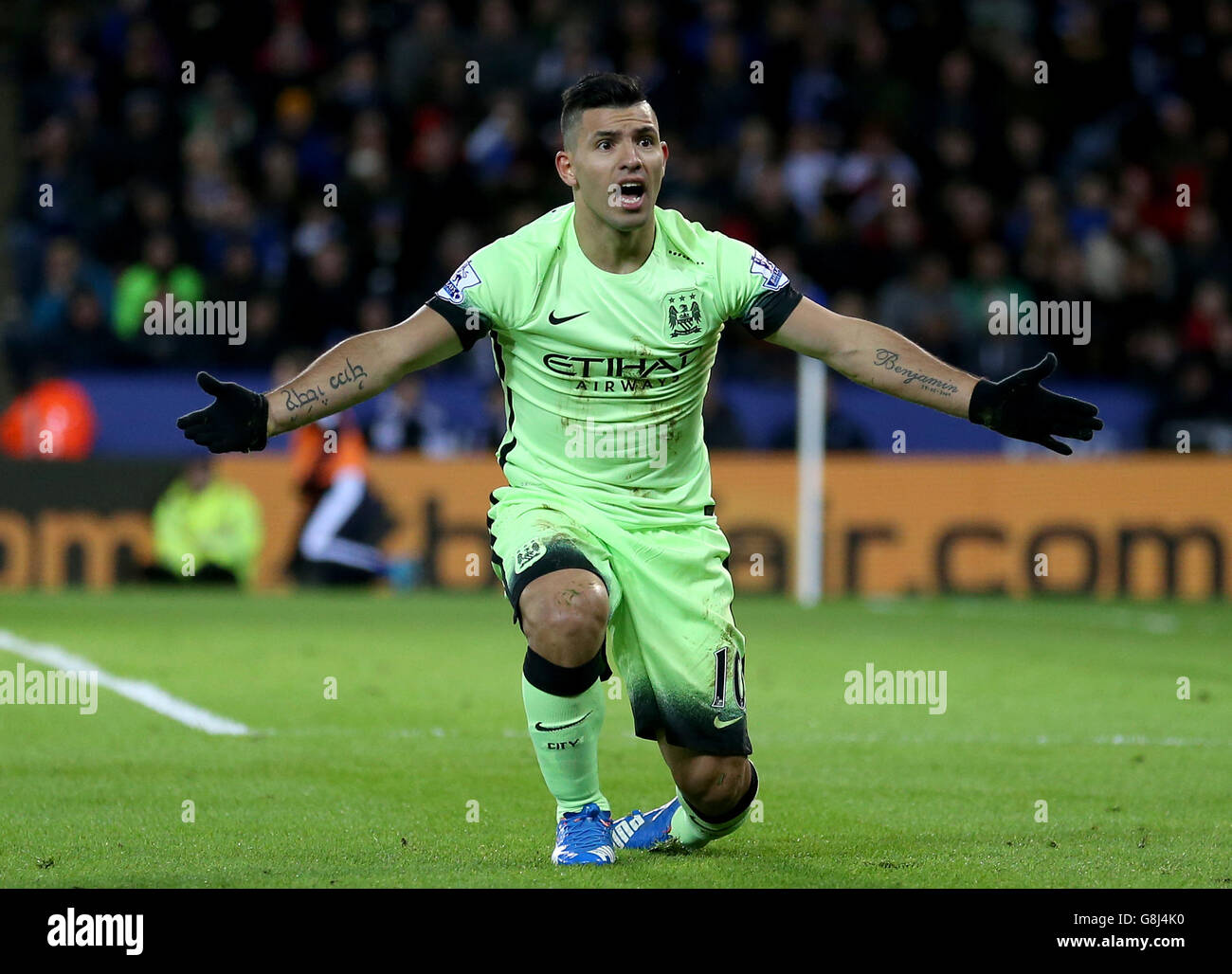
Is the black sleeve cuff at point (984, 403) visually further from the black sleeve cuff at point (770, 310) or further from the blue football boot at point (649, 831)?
the blue football boot at point (649, 831)

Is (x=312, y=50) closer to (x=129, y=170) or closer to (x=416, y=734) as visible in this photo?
(x=129, y=170)

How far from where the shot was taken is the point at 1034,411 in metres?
5.73

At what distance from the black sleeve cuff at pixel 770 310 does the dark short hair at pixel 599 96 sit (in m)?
0.68

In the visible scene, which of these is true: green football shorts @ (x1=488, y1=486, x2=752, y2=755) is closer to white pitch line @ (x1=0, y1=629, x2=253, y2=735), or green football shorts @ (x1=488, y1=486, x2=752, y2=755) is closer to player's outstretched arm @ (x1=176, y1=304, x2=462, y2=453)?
player's outstretched arm @ (x1=176, y1=304, x2=462, y2=453)

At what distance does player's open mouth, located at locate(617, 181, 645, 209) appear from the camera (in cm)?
599

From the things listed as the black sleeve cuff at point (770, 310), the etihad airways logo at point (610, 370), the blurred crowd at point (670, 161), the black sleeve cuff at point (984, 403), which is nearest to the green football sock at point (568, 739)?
the etihad airways logo at point (610, 370)

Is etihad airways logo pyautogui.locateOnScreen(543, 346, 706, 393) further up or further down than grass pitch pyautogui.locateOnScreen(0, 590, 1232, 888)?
further up

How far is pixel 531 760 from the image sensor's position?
8.05 m
